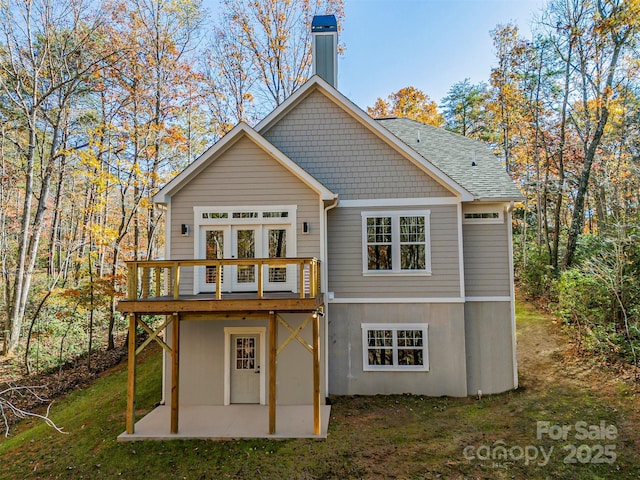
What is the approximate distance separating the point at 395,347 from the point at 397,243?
2.65 meters

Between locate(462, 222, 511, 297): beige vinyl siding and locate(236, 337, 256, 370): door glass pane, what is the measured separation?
5.68 m

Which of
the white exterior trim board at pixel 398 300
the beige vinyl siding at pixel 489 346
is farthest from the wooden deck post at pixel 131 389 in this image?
the beige vinyl siding at pixel 489 346

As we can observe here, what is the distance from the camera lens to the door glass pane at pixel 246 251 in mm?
8492

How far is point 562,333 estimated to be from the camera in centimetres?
Result: 1122

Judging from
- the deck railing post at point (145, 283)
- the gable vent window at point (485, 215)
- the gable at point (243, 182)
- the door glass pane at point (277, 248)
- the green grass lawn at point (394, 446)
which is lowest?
the green grass lawn at point (394, 446)

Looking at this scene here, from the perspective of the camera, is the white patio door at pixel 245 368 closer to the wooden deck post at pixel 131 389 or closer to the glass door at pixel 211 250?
the glass door at pixel 211 250

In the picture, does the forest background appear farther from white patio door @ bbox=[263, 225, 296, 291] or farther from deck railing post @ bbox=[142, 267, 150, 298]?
white patio door @ bbox=[263, 225, 296, 291]

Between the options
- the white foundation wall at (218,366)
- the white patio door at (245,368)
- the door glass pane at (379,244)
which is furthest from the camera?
the door glass pane at (379,244)

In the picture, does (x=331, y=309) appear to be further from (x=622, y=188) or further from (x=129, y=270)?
(x=622, y=188)

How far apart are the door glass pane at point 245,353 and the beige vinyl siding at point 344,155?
4.43 metres

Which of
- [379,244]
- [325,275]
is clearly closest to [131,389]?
[325,275]

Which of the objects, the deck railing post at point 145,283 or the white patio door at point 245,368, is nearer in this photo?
the deck railing post at point 145,283

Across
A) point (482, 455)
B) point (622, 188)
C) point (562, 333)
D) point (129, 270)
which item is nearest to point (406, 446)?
point (482, 455)

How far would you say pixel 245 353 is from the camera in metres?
8.45
